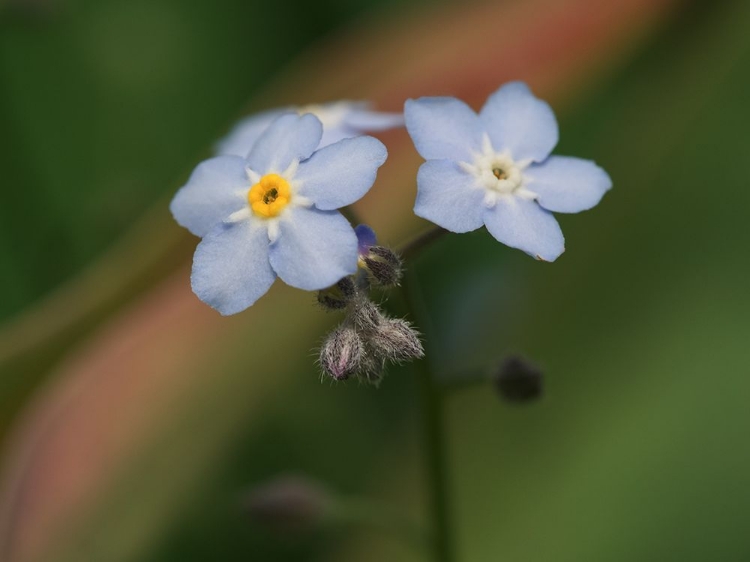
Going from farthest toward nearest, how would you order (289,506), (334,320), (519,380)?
(334,320)
(289,506)
(519,380)

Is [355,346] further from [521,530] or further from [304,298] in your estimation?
[521,530]

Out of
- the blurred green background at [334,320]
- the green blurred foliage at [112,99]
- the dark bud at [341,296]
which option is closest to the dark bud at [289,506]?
the blurred green background at [334,320]

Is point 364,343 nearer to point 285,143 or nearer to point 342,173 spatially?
point 342,173

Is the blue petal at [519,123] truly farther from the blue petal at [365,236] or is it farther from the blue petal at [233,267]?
the blue petal at [233,267]

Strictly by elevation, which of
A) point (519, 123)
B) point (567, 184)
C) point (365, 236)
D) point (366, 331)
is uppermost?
point (519, 123)

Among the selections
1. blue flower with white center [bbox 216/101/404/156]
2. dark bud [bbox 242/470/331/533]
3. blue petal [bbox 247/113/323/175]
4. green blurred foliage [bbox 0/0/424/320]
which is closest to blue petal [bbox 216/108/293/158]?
blue flower with white center [bbox 216/101/404/156]

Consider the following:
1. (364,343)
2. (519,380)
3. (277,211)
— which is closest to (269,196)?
(277,211)

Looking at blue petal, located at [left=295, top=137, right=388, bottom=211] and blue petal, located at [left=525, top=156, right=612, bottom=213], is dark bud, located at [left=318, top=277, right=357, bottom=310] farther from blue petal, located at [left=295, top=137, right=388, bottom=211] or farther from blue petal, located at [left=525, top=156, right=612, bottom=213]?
blue petal, located at [left=525, top=156, right=612, bottom=213]
